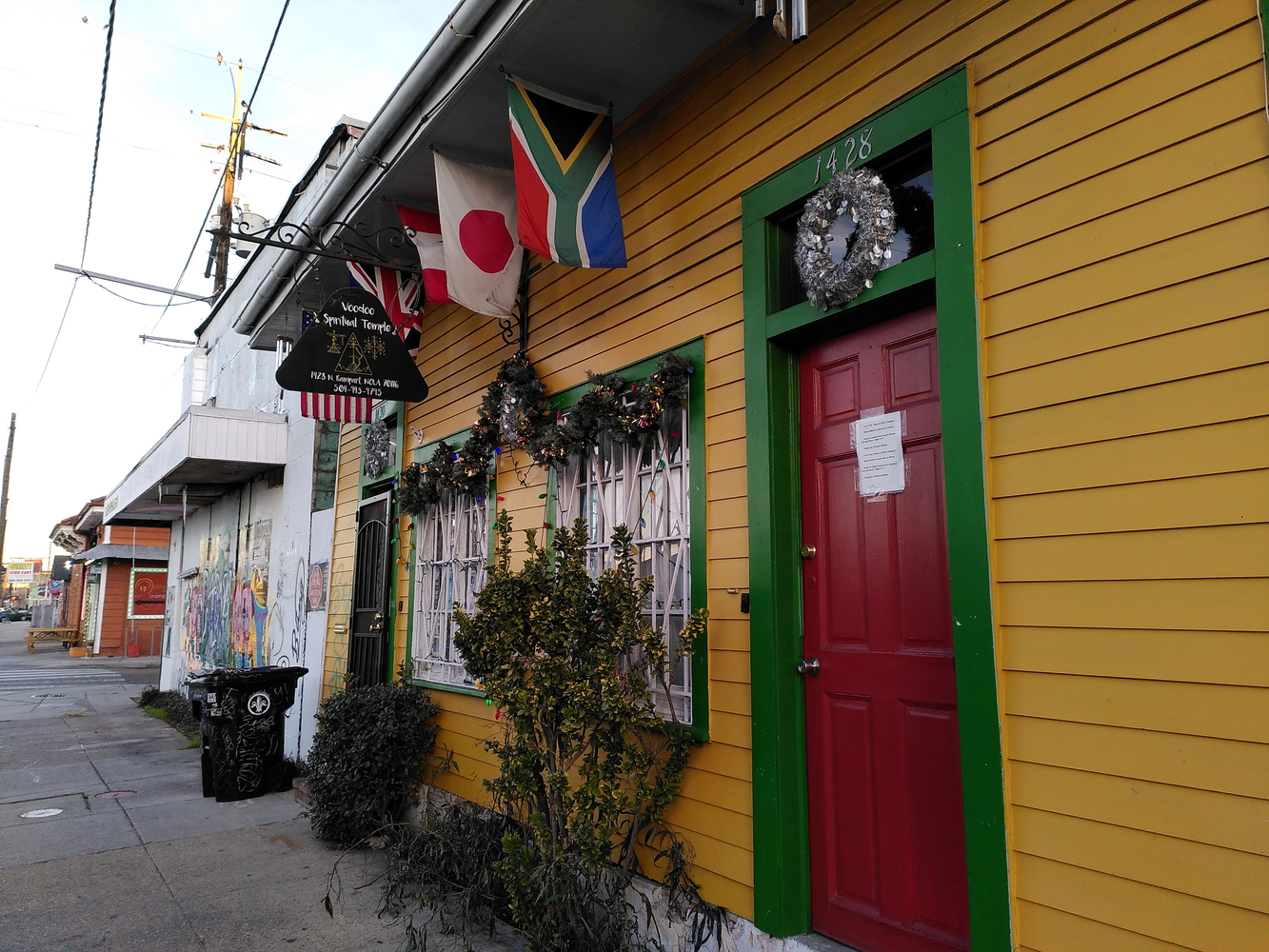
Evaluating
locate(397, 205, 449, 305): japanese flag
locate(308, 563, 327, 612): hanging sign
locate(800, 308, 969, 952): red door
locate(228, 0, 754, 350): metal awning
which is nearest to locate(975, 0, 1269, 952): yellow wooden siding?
locate(800, 308, 969, 952): red door

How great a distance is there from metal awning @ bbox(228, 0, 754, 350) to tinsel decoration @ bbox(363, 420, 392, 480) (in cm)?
246

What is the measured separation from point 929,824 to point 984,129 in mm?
2556

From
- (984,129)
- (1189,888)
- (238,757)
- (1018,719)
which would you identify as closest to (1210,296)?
(984,129)

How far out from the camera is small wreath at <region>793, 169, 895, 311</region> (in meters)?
3.42

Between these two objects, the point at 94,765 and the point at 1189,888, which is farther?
the point at 94,765

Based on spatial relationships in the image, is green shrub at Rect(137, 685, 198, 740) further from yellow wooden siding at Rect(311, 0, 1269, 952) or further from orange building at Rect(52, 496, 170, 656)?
orange building at Rect(52, 496, 170, 656)

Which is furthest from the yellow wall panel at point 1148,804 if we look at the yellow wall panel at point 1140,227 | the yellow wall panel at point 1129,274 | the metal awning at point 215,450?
the metal awning at point 215,450

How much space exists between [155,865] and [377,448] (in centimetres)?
391

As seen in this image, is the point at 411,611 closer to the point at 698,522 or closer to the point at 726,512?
the point at 698,522

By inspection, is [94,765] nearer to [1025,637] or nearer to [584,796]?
[584,796]

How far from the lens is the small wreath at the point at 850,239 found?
11.2 ft

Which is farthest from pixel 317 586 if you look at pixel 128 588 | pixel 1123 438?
pixel 128 588

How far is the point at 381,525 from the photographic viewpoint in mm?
8070

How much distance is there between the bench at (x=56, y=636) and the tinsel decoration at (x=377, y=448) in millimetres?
32888
